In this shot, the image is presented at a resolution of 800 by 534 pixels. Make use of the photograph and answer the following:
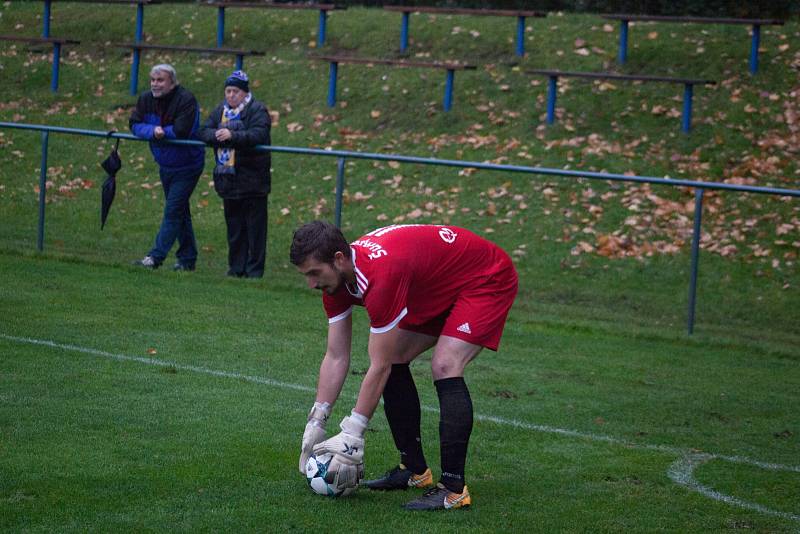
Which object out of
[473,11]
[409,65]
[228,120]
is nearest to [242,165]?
[228,120]

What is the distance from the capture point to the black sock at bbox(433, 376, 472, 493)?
5414 mm

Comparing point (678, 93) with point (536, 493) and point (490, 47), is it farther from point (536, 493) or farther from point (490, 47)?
point (536, 493)

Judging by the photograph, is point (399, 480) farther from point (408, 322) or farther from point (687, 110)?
point (687, 110)

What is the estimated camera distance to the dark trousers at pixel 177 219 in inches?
486

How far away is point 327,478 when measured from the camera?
546 cm

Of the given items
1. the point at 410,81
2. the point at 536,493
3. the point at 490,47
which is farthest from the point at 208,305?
the point at 490,47

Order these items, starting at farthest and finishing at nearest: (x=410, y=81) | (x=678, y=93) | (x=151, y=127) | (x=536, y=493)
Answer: (x=410, y=81) → (x=678, y=93) → (x=151, y=127) → (x=536, y=493)

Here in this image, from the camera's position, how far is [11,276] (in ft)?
37.4

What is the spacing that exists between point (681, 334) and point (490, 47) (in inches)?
412

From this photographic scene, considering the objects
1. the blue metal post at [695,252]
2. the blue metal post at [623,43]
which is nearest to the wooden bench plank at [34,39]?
the blue metal post at [623,43]

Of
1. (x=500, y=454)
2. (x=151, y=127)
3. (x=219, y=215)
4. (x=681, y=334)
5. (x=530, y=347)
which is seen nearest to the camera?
(x=500, y=454)

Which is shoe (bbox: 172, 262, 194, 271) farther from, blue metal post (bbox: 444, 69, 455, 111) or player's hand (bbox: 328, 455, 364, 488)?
player's hand (bbox: 328, 455, 364, 488)

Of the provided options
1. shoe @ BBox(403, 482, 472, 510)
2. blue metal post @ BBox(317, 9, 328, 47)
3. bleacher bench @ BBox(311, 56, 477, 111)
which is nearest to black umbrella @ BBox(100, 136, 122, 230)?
bleacher bench @ BBox(311, 56, 477, 111)

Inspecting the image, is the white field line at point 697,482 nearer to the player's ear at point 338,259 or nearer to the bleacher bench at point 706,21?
the player's ear at point 338,259
